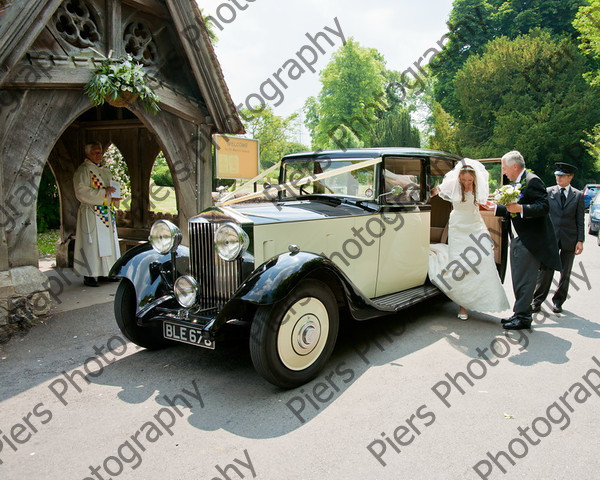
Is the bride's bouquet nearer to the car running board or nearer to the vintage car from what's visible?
the vintage car

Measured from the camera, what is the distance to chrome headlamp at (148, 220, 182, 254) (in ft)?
14.2

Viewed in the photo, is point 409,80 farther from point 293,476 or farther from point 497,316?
point 293,476

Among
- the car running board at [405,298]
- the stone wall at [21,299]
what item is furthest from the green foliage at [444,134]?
the stone wall at [21,299]

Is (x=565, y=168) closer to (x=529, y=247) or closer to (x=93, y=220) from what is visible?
(x=529, y=247)

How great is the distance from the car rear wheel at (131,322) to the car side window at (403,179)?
9.10ft

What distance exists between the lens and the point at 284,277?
3.39 metres

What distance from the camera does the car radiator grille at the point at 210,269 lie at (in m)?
3.90

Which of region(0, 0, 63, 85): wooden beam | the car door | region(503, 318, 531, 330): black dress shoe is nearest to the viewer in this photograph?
region(0, 0, 63, 85): wooden beam

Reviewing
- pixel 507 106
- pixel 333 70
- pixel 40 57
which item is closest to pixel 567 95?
pixel 507 106

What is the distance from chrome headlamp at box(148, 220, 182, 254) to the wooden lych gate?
1794 mm

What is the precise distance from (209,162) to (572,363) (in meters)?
5.80

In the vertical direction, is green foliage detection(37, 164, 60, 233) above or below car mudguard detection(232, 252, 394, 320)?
below

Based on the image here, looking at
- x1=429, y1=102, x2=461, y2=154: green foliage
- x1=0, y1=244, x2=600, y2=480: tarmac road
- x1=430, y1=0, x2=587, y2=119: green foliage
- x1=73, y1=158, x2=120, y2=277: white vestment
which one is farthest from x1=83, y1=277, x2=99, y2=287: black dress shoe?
x1=430, y1=0, x2=587, y2=119: green foliage

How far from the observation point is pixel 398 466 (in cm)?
264
